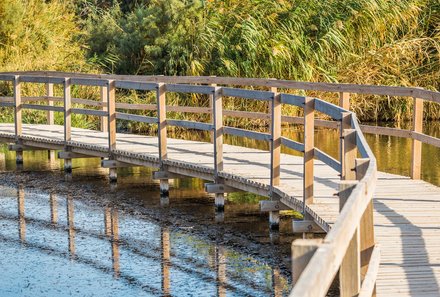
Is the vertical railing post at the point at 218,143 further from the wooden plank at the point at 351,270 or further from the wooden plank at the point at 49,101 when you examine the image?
the wooden plank at the point at 351,270

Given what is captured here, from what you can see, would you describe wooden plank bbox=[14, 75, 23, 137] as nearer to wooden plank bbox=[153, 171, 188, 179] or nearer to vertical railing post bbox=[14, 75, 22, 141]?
vertical railing post bbox=[14, 75, 22, 141]

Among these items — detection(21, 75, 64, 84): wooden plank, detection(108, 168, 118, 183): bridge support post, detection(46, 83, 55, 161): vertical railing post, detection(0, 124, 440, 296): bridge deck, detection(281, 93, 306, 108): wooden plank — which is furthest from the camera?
detection(46, 83, 55, 161): vertical railing post

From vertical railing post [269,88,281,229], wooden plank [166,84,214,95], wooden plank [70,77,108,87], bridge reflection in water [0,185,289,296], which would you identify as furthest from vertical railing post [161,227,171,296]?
wooden plank [70,77,108,87]

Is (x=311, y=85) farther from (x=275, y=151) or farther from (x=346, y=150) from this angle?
(x=346, y=150)

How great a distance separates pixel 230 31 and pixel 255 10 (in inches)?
26.5

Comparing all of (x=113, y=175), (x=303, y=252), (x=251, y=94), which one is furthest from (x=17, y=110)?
(x=303, y=252)

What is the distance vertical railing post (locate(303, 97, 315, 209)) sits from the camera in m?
11.0

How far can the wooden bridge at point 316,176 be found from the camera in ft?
17.8

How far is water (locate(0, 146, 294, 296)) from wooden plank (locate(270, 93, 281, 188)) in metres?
0.64

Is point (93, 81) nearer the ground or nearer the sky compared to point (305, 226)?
nearer the sky

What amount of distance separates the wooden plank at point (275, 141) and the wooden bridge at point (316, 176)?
0.4 inches

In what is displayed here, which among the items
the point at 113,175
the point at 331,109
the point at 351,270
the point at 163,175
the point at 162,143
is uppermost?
the point at 331,109

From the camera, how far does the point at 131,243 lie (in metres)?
11.7

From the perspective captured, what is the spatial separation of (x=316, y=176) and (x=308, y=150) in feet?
5.81
